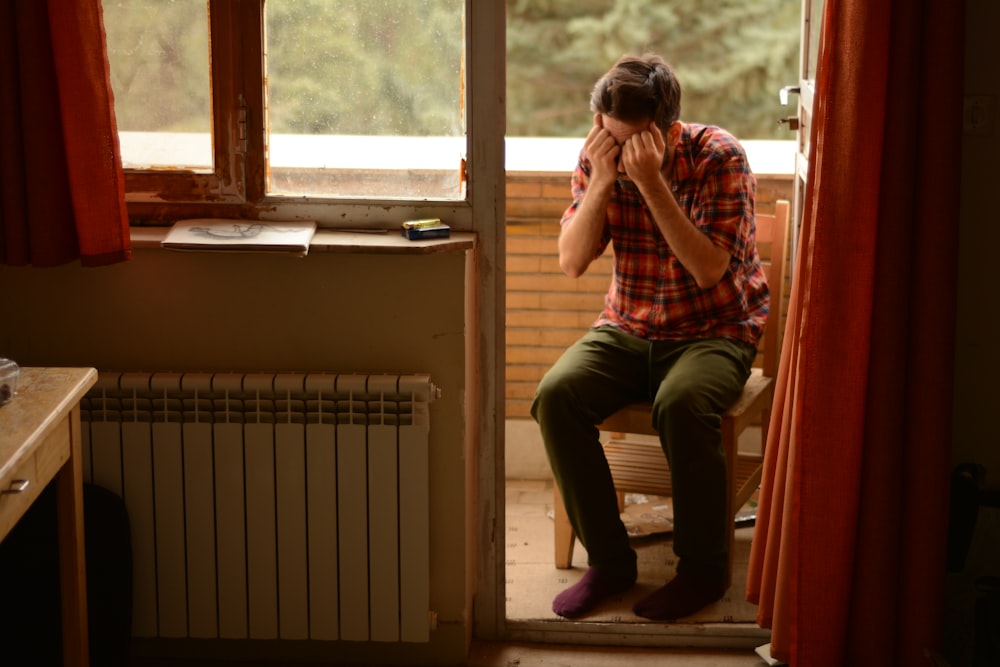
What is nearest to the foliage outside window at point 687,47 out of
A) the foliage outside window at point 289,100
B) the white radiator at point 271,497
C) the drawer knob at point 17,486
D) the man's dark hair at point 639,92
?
the man's dark hair at point 639,92

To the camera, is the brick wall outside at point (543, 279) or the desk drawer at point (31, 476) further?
the brick wall outside at point (543, 279)

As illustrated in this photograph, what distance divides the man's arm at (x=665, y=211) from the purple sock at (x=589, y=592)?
0.72m

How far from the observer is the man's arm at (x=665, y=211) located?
2.66m

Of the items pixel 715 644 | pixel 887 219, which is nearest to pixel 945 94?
pixel 887 219

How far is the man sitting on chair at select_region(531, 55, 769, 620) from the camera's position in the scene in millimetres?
2674

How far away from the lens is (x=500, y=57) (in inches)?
92.0

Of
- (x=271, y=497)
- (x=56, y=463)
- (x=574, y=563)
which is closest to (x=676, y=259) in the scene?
(x=574, y=563)

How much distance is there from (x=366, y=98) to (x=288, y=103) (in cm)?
16

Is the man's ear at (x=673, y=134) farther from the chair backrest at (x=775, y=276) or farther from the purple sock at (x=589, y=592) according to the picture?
the purple sock at (x=589, y=592)

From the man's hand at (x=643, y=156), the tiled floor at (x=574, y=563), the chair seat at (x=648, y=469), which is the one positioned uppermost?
the man's hand at (x=643, y=156)

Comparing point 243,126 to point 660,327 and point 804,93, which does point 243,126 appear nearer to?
point 660,327

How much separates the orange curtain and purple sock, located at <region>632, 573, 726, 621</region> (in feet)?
1.30

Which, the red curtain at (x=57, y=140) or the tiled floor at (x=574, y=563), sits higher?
the red curtain at (x=57, y=140)

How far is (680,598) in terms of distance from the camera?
271 cm
